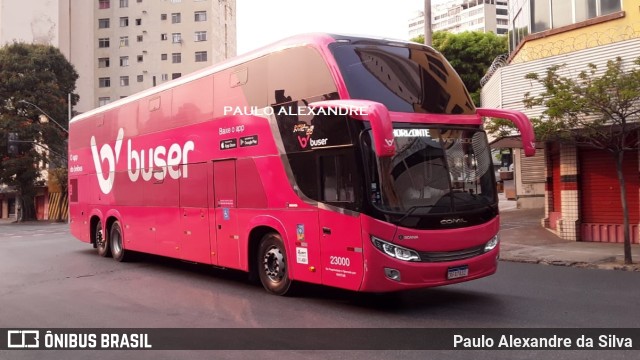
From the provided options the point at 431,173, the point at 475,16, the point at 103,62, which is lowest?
the point at 431,173

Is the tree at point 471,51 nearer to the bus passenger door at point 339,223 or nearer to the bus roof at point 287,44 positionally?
the bus roof at point 287,44

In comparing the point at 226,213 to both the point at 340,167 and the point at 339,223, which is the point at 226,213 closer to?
the point at 339,223

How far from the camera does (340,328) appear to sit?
704 centimetres

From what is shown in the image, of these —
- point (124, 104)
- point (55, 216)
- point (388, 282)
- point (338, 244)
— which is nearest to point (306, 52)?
point (338, 244)

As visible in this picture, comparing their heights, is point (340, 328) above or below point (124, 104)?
below

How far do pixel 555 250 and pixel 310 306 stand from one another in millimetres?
8929

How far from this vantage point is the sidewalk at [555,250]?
12.7 m

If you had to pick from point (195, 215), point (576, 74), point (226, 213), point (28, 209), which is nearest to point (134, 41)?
point (28, 209)

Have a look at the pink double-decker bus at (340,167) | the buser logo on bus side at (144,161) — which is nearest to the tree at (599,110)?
the pink double-decker bus at (340,167)

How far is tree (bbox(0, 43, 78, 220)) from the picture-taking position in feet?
145

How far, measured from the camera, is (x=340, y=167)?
7.75m

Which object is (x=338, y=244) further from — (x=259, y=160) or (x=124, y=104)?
(x=124, y=104)

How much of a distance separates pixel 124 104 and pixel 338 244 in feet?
26.7

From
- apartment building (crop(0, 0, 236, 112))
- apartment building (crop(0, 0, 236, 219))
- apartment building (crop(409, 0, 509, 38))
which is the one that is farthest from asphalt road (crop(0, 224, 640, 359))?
apartment building (crop(409, 0, 509, 38))
